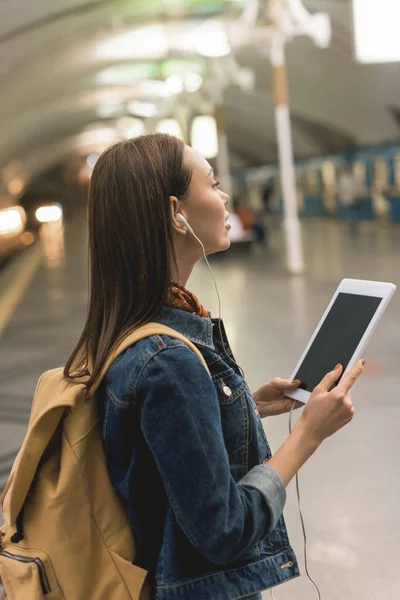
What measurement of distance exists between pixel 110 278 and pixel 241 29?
36.8ft

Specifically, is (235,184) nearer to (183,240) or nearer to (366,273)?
(366,273)

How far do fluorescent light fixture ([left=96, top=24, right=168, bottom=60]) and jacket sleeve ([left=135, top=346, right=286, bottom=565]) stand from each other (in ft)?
56.6

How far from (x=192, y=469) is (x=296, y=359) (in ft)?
18.1

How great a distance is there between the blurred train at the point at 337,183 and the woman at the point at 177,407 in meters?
22.8

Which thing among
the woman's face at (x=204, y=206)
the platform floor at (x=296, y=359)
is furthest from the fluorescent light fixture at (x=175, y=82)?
the woman's face at (x=204, y=206)

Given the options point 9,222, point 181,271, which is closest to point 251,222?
point 9,222

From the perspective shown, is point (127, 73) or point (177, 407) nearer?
point (177, 407)

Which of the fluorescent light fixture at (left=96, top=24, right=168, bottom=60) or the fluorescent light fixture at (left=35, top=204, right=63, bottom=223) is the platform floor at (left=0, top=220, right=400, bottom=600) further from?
the fluorescent light fixture at (left=35, top=204, right=63, bottom=223)

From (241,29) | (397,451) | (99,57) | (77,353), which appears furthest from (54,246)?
(77,353)

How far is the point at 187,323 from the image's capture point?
1.61m

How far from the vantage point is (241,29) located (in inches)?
473

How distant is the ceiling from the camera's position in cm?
1487

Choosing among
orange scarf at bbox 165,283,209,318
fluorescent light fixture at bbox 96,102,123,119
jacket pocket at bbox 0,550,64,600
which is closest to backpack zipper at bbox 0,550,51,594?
jacket pocket at bbox 0,550,64,600

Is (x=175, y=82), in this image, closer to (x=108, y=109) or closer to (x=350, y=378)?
(x=108, y=109)
